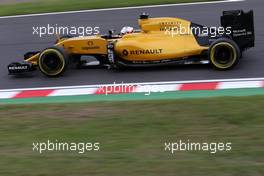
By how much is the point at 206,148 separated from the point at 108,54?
397 centimetres

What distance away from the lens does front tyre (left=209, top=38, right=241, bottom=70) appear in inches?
351

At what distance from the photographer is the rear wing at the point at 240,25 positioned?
9.19 m

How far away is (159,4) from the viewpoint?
13.9m

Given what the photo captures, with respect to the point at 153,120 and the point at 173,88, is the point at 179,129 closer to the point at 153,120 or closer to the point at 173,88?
the point at 153,120

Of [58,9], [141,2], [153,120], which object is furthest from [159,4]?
[153,120]

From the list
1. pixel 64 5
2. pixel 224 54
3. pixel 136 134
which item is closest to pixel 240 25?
pixel 224 54

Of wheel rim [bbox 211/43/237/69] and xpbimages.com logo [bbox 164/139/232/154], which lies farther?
wheel rim [bbox 211/43/237/69]

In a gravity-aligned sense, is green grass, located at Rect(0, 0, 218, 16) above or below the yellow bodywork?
above

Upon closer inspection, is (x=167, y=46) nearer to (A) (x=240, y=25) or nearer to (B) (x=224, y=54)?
(B) (x=224, y=54)

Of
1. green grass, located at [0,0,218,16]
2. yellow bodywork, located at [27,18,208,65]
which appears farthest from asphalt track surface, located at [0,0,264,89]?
green grass, located at [0,0,218,16]

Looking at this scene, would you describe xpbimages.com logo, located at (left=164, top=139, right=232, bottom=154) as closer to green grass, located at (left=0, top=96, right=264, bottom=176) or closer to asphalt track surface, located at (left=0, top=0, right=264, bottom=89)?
green grass, located at (left=0, top=96, right=264, bottom=176)

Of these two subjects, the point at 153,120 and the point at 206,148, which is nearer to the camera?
the point at 206,148

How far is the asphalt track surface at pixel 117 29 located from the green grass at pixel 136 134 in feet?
6.36

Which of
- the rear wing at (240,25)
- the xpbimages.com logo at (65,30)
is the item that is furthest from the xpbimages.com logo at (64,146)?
the xpbimages.com logo at (65,30)
